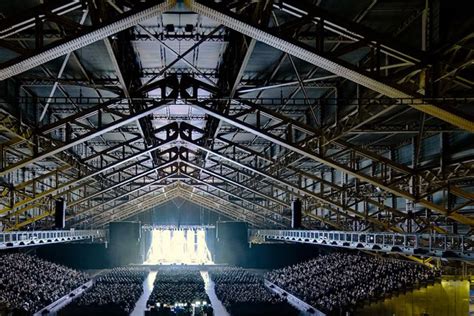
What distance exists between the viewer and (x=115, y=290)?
38.5 m

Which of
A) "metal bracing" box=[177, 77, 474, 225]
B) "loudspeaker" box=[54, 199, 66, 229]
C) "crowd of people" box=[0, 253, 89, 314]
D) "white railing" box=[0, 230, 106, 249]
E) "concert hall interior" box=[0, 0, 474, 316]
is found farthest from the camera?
"crowd of people" box=[0, 253, 89, 314]

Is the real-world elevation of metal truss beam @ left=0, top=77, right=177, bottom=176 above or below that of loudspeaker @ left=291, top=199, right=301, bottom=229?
above

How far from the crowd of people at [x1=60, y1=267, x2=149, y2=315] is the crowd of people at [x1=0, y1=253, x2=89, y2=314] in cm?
167

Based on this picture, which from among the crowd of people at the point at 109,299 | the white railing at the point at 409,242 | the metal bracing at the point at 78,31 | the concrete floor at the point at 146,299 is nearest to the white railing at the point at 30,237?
the crowd of people at the point at 109,299

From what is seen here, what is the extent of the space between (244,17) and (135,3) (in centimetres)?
246

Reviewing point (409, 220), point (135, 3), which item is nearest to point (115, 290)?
point (409, 220)

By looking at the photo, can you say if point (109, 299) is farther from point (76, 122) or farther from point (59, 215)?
point (76, 122)

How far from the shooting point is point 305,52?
12.7 meters

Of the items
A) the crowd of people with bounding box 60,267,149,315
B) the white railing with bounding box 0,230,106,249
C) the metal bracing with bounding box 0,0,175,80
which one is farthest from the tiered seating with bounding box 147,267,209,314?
the metal bracing with bounding box 0,0,175,80

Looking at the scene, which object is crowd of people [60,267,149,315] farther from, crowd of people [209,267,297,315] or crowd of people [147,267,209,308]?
crowd of people [209,267,297,315]

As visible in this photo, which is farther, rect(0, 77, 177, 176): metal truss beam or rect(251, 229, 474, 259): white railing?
rect(0, 77, 177, 176): metal truss beam

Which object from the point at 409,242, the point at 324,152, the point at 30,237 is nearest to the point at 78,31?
the point at 324,152

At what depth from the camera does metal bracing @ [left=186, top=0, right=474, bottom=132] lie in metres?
12.0

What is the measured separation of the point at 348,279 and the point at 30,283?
19.4m
